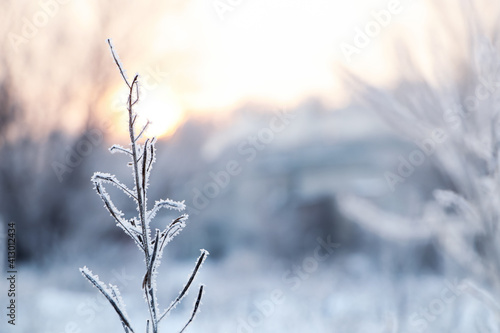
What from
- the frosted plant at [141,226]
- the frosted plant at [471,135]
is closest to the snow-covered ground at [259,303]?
the frosted plant at [471,135]

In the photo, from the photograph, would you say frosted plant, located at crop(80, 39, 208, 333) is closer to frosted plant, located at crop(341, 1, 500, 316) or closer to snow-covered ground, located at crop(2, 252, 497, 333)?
frosted plant, located at crop(341, 1, 500, 316)

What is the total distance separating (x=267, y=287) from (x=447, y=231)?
30.2 ft

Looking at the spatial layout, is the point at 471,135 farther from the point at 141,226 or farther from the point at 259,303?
the point at 259,303

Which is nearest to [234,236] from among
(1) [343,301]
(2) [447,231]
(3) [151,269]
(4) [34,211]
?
(1) [343,301]

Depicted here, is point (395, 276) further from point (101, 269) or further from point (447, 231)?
point (101, 269)

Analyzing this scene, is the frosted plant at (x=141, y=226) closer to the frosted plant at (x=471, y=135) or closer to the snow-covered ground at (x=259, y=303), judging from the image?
the frosted plant at (x=471, y=135)

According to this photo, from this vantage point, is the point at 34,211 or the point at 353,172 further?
the point at 353,172

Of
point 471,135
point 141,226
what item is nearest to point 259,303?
point 471,135

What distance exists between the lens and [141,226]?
47.0 inches

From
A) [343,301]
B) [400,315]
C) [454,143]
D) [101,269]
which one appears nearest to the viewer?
[454,143]

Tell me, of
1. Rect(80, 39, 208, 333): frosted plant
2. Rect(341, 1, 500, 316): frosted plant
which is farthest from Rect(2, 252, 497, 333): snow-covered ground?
Rect(80, 39, 208, 333): frosted plant

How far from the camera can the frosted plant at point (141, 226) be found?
115cm

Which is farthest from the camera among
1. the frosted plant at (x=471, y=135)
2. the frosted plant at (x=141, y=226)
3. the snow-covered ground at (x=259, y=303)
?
the snow-covered ground at (x=259, y=303)

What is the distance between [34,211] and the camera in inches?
258
